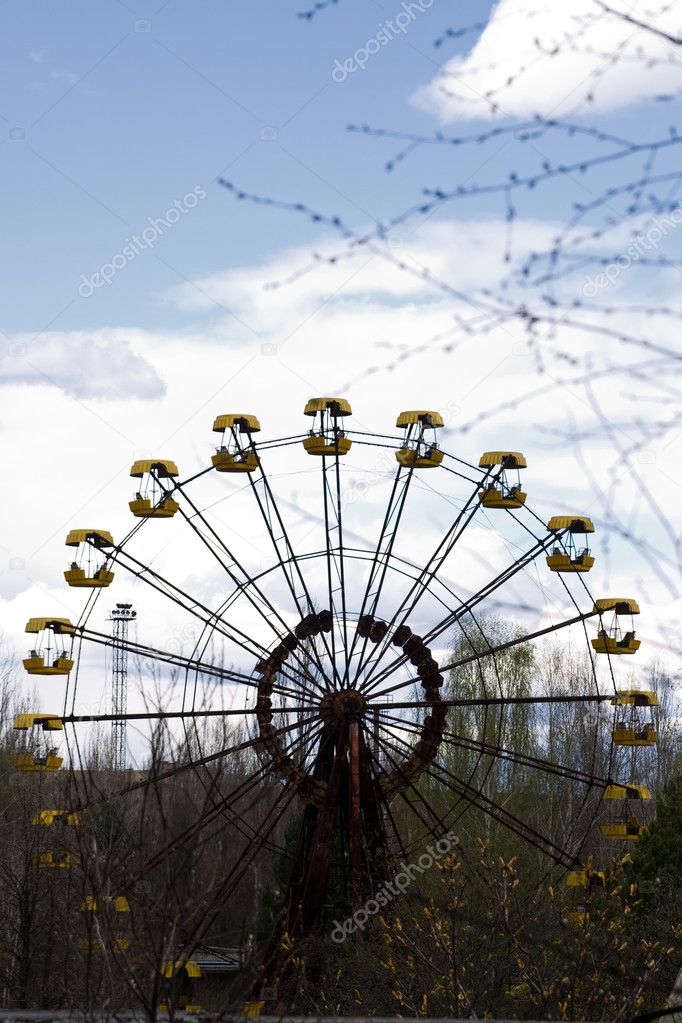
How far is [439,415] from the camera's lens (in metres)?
17.1

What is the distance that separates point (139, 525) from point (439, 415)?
4.53 meters

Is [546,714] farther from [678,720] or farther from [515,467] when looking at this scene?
[515,467]

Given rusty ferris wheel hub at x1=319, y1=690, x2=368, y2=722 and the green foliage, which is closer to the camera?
rusty ferris wheel hub at x1=319, y1=690, x2=368, y2=722

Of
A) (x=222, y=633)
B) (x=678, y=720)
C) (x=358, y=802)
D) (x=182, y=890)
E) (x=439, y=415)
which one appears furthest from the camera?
(x=678, y=720)

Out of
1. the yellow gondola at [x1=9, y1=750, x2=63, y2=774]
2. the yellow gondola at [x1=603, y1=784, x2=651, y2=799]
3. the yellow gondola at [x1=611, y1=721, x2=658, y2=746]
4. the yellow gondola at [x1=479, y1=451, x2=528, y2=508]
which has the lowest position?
the yellow gondola at [x1=603, y1=784, x2=651, y2=799]

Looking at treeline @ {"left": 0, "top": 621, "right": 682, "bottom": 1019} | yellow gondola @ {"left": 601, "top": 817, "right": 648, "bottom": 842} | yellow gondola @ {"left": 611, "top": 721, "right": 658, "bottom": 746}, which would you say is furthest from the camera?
yellow gondola @ {"left": 601, "top": 817, "right": 648, "bottom": 842}

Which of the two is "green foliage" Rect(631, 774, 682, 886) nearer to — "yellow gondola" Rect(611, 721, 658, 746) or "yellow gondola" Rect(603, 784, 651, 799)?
"yellow gondola" Rect(603, 784, 651, 799)

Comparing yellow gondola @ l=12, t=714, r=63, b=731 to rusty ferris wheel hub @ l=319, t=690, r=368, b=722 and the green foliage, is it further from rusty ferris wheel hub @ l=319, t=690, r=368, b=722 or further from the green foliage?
the green foliage

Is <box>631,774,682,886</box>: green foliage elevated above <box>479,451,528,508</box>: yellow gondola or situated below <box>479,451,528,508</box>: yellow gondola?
below

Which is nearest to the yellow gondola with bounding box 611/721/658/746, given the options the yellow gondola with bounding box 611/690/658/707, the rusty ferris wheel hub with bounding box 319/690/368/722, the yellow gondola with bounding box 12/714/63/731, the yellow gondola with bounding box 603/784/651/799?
the yellow gondola with bounding box 611/690/658/707

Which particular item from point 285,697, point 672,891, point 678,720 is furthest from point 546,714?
point 285,697

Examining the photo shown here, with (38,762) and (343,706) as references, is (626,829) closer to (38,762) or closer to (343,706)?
(343,706)

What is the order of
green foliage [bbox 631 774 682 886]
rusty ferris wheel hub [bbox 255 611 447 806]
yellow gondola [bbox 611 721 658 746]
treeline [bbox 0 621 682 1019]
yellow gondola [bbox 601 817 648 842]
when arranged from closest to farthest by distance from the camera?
treeline [bbox 0 621 682 1019]
rusty ferris wheel hub [bbox 255 611 447 806]
yellow gondola [bbox 611 721 658 746]
green foliage [bbox 631 774 682 886]
yellow gondola [bbox 601 817 648 842]

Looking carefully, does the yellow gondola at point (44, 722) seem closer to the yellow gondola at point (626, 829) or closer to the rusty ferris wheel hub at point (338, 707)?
the rusty ferris wheel hub at point (338, 707)
